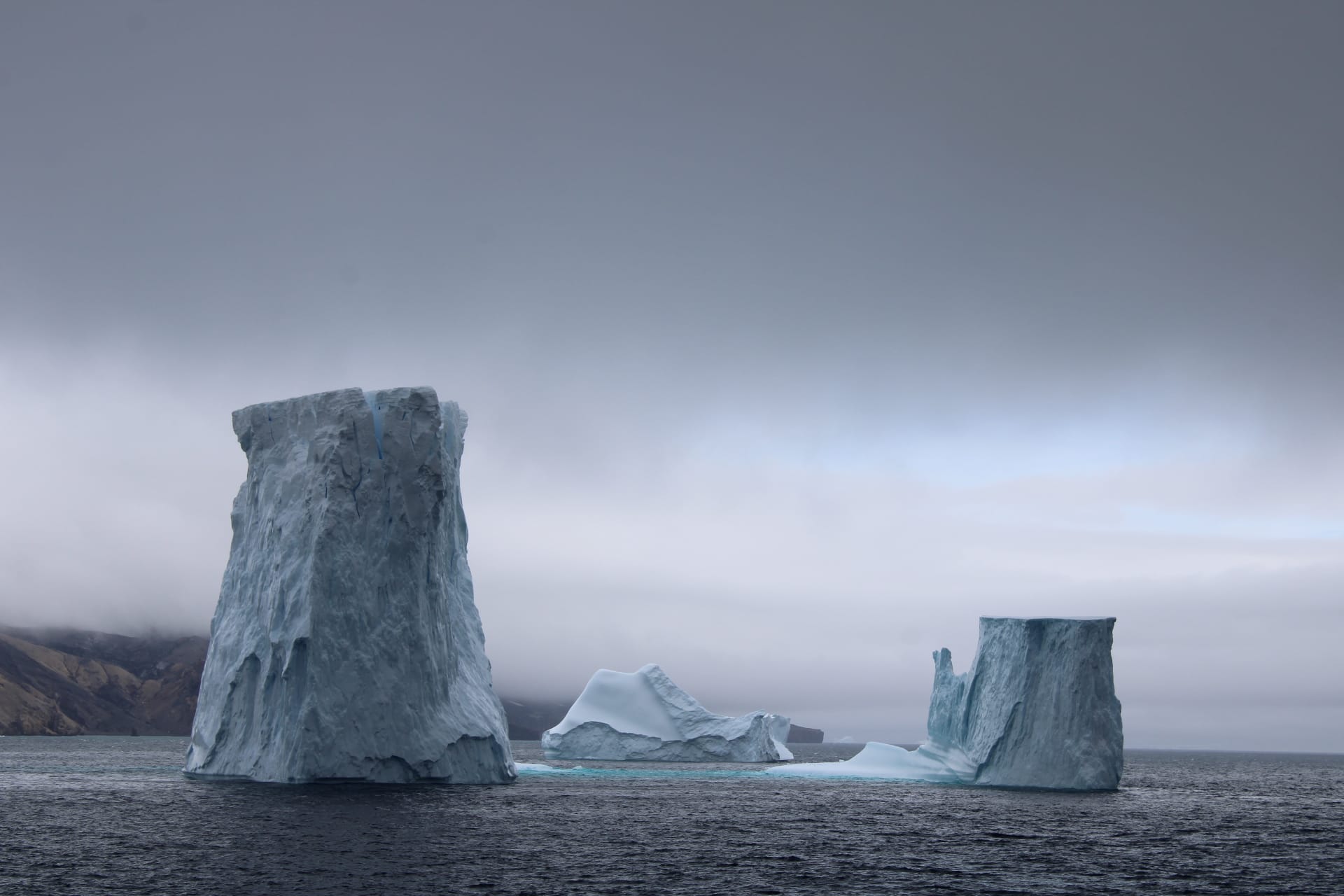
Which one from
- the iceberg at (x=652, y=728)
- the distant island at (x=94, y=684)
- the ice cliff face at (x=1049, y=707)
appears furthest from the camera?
the distant island at (x=94, y=684)

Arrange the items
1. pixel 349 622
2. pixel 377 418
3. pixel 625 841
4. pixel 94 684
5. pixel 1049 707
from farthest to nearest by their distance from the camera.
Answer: pixel 94 684 → pixel 1049 707 → pixel 377 418 → pixel 349 622 → pixel 625 841

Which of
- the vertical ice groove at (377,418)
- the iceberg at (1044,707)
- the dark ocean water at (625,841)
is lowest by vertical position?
the dark ocean water at (625,841)

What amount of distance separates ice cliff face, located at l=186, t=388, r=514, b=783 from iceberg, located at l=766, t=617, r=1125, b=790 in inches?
696

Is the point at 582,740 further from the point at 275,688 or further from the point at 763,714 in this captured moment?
the point at 275,688

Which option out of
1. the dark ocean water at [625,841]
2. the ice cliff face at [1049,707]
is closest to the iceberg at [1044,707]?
the ice cliff face at [1049,707]

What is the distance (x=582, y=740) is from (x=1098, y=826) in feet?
127

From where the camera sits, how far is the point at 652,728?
62906 mm

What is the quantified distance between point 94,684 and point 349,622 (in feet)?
419

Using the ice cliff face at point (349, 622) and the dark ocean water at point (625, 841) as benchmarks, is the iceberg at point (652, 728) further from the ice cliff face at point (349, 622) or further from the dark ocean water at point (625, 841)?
the ice cliff face at point (349, 622)

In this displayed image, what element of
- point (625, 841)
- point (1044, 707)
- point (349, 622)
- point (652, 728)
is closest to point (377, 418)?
point (349, 622)

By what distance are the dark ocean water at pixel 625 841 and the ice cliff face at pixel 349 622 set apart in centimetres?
122

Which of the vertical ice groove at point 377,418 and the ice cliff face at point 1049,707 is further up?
the vertical ice groove at point 377,418

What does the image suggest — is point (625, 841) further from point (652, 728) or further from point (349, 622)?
point (652, 728)

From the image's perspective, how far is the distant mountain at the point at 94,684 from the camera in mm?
126250
